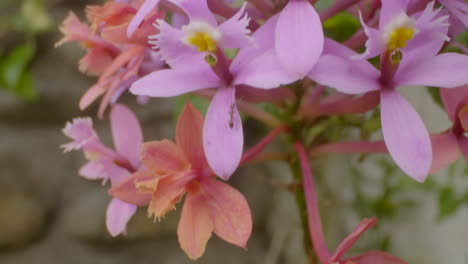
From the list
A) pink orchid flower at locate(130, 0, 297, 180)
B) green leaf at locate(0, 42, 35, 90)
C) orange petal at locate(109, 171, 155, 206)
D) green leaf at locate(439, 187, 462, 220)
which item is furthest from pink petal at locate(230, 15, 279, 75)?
green leaf at locate(0, 42, 35, 90)

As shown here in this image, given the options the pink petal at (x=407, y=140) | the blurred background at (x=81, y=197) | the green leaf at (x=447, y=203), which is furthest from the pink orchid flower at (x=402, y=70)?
the blurred background at (x=81, y=197)

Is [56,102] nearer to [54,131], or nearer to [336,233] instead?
[54,131]

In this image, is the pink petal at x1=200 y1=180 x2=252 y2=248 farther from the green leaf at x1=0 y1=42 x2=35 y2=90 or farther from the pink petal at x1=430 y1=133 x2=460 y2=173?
the green leaf at x1=0 y1=42 x2=35 y2=90

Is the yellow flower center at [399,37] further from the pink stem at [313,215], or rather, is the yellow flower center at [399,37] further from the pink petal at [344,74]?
the pink stem at [313,215]

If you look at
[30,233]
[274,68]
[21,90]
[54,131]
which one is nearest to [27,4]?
[21,90]

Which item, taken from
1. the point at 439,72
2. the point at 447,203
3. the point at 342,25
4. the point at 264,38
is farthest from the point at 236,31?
the point at 447,203

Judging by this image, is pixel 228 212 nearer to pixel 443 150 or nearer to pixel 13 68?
pixel 443 150
